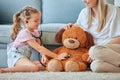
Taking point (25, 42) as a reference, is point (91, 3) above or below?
above

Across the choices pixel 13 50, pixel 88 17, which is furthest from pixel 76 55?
pixel 13 50

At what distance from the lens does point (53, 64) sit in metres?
2.05

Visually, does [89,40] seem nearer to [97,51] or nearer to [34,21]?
[97,51]

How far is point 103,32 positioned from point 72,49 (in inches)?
10.2

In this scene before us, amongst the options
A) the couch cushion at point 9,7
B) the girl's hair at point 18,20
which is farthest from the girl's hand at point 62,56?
the couch cushion at point 9,7

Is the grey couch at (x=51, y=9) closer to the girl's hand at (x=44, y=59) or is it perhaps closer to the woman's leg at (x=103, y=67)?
the girl's hand at (x=44, y=59)

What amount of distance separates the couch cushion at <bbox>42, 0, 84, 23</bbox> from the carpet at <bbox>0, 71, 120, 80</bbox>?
97 cm

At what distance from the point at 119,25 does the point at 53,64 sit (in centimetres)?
56

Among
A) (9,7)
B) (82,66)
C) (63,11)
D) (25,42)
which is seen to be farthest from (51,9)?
(82,66)

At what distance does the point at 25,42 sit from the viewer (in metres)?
2.19

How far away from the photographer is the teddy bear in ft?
6.75

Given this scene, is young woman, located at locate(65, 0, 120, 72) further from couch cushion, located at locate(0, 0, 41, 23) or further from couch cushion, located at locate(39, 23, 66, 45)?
couch cushion, located at locate(0, 0, 41, 23)

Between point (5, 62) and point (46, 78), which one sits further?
point (5, 62)

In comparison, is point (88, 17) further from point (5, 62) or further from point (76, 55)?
point (5, 62)
